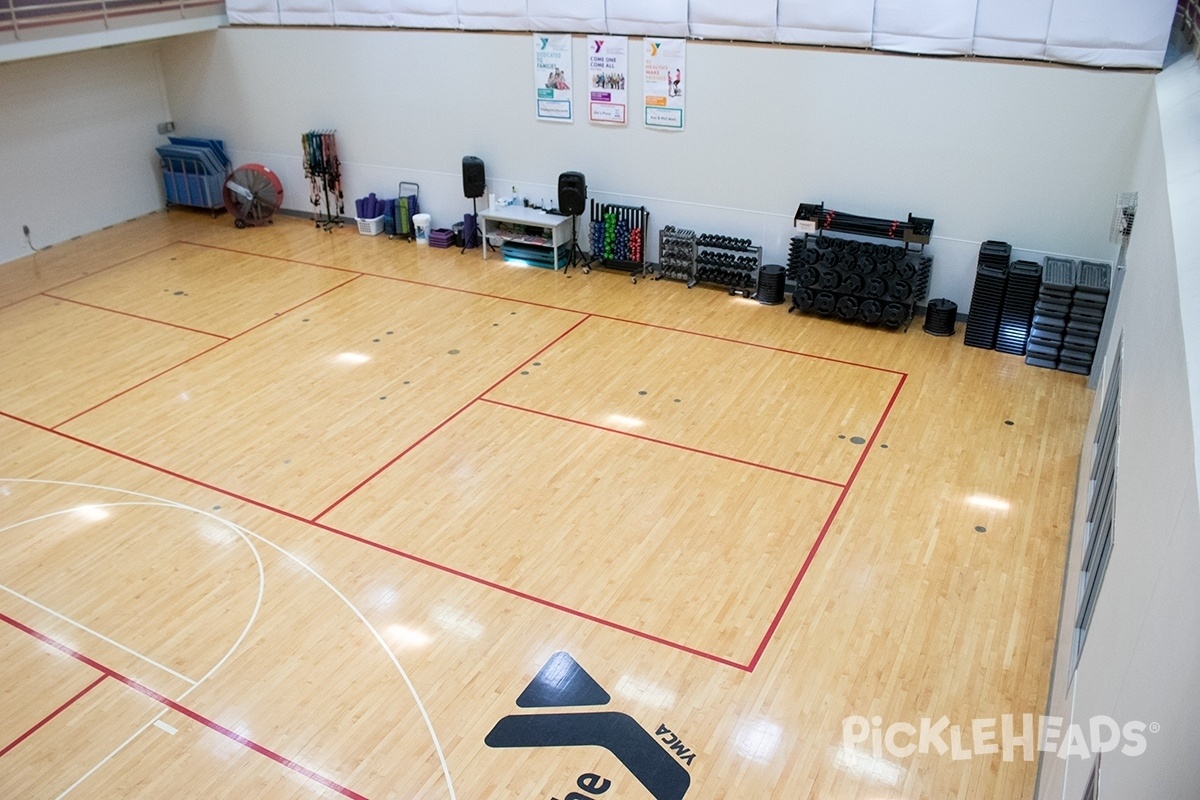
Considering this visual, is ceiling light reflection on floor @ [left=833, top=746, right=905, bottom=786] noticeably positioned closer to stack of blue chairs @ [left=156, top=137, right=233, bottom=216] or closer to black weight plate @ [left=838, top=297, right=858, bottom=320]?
black weight plate @ [left=838, top=297, right=858, bottom=320]

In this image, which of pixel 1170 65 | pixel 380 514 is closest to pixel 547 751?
pixel 380 514

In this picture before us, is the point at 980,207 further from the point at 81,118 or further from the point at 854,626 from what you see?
the point at 81,118

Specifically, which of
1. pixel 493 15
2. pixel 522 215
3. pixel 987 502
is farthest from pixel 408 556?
pixel 493 15

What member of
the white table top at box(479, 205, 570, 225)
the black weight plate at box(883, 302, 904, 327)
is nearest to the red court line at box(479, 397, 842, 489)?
the black weight plate at box(883, 302, 904, 327)

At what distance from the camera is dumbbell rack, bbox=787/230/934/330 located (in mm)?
10156

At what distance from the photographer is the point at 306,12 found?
13133 millimetres

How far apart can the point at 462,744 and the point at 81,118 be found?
485 inches

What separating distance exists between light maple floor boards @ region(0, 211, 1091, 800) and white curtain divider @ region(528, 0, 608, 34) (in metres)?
3.51

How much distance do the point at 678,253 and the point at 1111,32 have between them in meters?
5.05

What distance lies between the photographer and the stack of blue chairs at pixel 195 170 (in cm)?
1434

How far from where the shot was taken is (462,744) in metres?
5.23

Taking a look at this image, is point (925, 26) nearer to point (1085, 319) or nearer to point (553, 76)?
point (1085, 319)

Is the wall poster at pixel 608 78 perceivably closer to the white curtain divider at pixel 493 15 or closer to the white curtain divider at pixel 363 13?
the white curtain divider at pixel 493 15

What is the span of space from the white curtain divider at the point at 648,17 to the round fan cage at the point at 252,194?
5.86 metres
